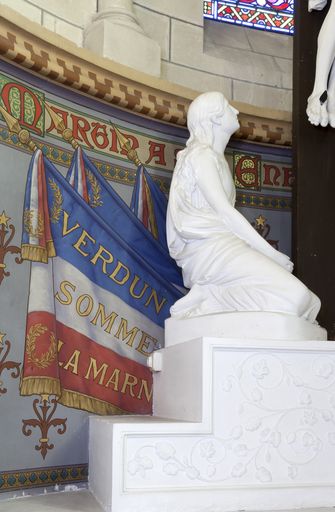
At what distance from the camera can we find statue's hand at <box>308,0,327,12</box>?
17.6ft

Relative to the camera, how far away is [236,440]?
151 inches

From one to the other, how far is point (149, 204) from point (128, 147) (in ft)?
1.22

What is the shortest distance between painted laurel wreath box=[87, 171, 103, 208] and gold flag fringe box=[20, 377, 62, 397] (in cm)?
108

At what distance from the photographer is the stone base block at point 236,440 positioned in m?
3.72

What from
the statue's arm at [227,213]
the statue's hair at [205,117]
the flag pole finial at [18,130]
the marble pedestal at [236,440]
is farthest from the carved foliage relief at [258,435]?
the flag pole finial at [18,130]

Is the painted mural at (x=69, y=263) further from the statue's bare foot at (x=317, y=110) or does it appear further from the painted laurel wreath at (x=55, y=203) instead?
the statue's bare foot at (x=317, y=110)

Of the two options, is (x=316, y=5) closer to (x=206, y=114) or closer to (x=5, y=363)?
(x=206, y=114)

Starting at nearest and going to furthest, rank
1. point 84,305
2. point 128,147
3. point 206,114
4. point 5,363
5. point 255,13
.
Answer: point 5,363, point 206,114, point 84,305, point 128,147, point 255,13

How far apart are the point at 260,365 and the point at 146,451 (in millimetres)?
641

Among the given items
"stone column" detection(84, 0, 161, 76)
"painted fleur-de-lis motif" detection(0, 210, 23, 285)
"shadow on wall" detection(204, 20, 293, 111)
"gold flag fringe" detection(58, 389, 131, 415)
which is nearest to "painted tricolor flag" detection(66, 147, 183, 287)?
"painted fleur-de-lis motif" detection(0, 210, 23, 285)

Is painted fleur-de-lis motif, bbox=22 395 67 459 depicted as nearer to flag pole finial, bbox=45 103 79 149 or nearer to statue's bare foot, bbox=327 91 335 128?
flag pole finial, bbox=45 103 79 149

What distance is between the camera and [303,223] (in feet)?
16.9

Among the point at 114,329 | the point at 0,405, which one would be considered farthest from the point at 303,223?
the point at 0,405

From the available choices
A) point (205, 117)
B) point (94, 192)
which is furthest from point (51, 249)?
point (205, 117)
